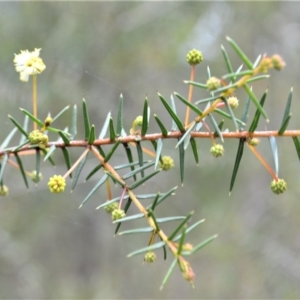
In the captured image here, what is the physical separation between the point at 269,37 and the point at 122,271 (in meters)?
2.24

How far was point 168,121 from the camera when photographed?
3061mm

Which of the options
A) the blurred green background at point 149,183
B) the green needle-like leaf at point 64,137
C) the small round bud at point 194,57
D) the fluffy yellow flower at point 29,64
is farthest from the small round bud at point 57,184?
the blurred green background at point 149,183

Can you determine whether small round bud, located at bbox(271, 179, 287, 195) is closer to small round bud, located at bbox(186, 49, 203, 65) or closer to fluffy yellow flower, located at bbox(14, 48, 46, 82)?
small round bud, located at bbox(186, 49, 203, 65)

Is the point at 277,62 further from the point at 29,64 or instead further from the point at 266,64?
the point at 29,64

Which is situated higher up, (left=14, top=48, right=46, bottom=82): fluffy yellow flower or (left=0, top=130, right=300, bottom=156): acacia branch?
(left=14, top=48, right=46, bottom=82): fluffy yellow flower

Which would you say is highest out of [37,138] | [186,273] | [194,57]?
[194,57]

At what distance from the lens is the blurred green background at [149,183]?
255cm

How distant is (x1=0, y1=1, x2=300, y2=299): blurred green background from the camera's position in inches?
100

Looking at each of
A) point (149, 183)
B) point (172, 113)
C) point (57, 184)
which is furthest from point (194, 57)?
point (149, 183)

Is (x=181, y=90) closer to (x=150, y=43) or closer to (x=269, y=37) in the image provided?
(x=150, y=43)

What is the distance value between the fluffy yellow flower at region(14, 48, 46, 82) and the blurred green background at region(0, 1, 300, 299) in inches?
72.5

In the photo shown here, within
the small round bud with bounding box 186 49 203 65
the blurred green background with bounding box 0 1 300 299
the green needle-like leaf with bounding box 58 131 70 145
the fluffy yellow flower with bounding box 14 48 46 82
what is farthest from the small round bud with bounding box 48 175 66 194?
the blurred green background with bounding box 0 1 300 299

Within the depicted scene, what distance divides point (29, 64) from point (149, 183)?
2425mm

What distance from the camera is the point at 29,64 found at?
648 millimetres
